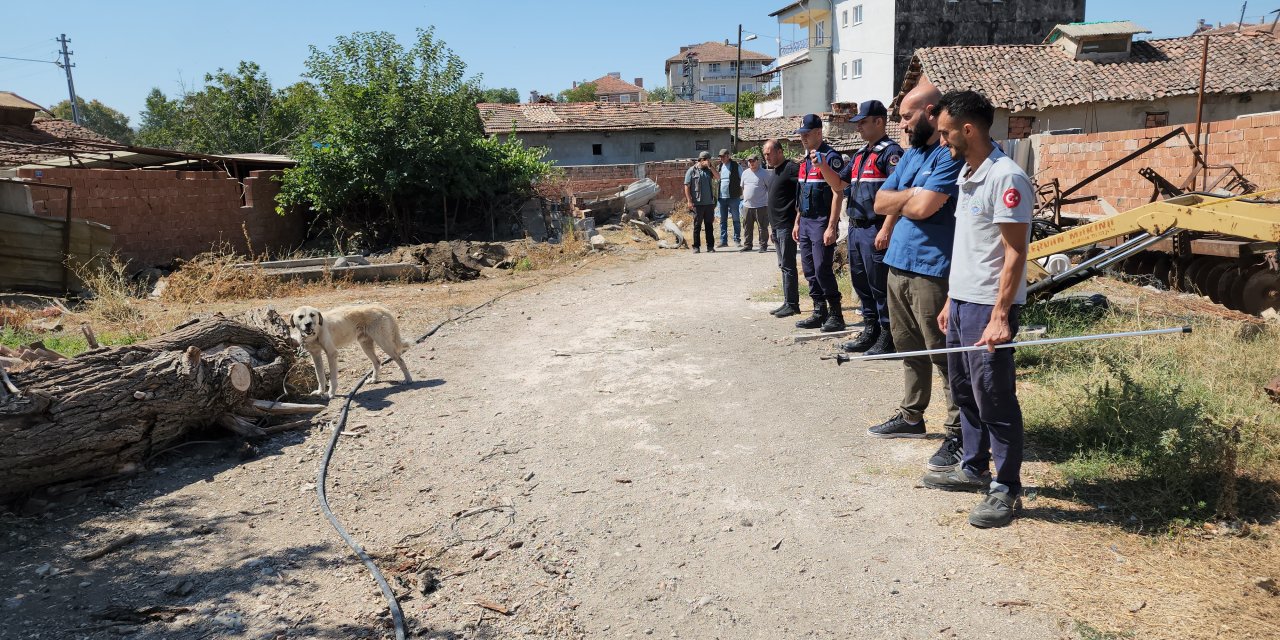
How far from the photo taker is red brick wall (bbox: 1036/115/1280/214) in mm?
10328

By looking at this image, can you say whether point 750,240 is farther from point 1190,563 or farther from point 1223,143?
point 1190,563

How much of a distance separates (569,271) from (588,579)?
1016cm

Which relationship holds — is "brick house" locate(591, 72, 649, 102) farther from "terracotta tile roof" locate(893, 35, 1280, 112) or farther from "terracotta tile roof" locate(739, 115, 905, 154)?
"terracotta tile roof" locate(893, 35, 1280, 112)

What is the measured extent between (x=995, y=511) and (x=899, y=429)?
4.03 feet

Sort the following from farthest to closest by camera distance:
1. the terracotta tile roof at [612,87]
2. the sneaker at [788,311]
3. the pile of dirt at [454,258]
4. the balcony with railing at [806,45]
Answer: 1. the terracotta tile roof at [612,87]
2. the balcony with railing at [806,45]
3. the pile of dirt at [454,258]
4. the sneaker at [788,311]

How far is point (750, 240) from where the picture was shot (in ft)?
47.7

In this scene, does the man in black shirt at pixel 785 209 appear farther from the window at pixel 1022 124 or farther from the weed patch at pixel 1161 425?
the window at pixel 1022 124

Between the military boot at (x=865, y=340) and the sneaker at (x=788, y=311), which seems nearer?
the military boot at (x=865, y=340)

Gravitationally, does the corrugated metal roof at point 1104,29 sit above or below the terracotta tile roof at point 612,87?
below

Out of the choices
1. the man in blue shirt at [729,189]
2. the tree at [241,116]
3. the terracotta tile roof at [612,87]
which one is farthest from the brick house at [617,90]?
the man in blue shirt at [729,189]

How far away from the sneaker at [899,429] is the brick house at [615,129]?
27910mm

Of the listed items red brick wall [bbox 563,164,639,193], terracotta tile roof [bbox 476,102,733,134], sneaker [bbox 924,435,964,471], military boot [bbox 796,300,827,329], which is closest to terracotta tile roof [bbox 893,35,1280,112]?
red brick wall [bbox 563,164,639,193]

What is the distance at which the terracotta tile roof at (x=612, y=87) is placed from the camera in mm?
85019

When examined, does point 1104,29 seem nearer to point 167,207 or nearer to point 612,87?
point 167,207
